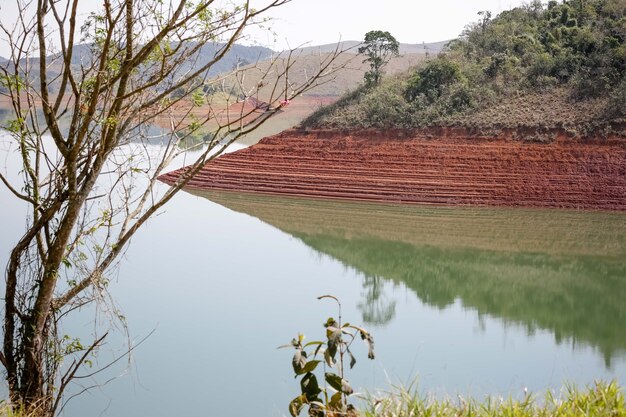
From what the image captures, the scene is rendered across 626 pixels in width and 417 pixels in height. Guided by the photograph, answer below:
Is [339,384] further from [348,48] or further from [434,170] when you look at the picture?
[434,170]

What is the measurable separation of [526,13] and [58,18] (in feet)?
93.7

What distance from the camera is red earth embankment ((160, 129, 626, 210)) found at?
20.5 metres

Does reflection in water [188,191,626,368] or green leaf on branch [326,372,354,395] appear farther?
reflection in water [188,191,626,368]

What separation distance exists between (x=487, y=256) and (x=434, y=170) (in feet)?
23.0

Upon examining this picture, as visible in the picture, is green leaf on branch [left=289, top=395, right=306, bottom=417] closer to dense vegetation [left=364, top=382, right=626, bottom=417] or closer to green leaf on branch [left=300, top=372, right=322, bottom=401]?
green leaf on branch [left=300, top=372, right=322, bottom=401]

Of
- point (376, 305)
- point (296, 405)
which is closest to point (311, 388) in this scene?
point (296, 405)

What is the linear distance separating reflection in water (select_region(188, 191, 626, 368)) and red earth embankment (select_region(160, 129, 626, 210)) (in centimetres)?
77

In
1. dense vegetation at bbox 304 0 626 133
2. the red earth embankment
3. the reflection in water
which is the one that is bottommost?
the reflection in water

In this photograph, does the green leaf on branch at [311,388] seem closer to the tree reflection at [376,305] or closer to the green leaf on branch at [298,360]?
the green leaf on branch at [298,360]

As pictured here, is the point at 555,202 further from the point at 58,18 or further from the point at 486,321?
the point at 58,18

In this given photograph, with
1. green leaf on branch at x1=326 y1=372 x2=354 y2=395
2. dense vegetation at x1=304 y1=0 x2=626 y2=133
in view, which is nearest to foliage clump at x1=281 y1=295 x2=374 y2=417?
green leaf on branch at x1=326 y1=372 x2=354 y2=395

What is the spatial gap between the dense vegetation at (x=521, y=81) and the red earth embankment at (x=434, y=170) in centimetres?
100

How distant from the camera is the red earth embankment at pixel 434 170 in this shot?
67.3ft

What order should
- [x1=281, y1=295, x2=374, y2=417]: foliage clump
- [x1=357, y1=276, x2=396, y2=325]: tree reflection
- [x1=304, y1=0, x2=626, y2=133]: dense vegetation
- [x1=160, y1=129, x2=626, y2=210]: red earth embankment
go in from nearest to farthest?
[x1=281, y1=295, x2=374, y2=417]: foliage clump, [x1=357, y1=276, x2=396, y2=325]: tree reflection, [x1=160, y1=129, x2=626, y2=210]: red earth embankment, [x1=304, y1=0, x2=626, y2=133]: dense vegetation
